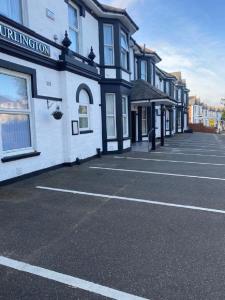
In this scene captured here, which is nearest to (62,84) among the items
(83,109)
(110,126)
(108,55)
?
(83,109)

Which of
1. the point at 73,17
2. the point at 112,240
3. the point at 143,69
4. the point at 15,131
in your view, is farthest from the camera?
the point at 143,69

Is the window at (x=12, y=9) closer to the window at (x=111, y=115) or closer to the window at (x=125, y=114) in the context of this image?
the window at (x=111, y=115)

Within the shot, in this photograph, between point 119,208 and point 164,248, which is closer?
point 164,248

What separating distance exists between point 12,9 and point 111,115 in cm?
687

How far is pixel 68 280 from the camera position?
9.34 ft

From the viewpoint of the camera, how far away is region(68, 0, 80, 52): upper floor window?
1060 cm

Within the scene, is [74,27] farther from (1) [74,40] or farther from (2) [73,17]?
(1) [74,40]

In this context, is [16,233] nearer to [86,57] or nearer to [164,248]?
[164,248]

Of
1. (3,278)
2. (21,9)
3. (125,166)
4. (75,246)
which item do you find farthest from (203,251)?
(21,9)

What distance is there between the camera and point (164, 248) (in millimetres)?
3525

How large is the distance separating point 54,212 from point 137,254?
85.2 inches

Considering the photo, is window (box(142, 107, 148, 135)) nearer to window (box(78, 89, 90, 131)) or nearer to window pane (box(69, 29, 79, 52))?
window (box(78, 89, 90, 131))

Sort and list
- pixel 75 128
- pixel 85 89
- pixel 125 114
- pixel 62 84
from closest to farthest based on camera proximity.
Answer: pixel 62 84, pixel 75 128, pixel 85 89, pixel 125 114

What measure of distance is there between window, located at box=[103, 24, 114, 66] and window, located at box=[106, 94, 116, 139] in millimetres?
1763
